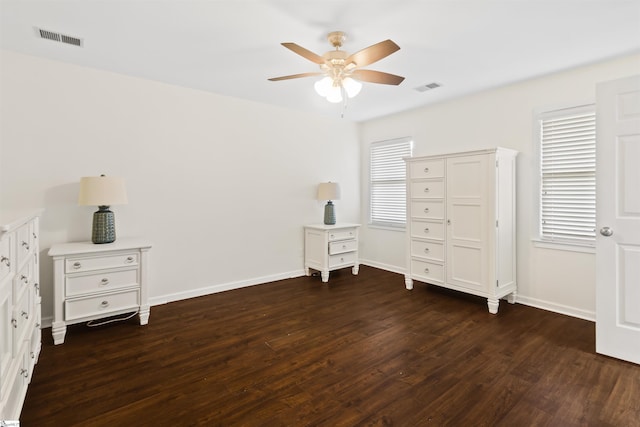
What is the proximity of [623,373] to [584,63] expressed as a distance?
8.67 ft

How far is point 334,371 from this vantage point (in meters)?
2.12

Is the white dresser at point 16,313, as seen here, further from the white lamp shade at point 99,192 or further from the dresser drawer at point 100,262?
the white lamp shade at point 99,192

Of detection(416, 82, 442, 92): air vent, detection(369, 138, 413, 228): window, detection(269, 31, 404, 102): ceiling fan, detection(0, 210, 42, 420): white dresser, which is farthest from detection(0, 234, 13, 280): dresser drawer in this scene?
detection(369, 138, 413, 228): window

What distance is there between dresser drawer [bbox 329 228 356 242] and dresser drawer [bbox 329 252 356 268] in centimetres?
24

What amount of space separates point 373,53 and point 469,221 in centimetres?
209

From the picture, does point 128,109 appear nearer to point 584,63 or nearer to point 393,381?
point 393,381

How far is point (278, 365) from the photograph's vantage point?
2197mm

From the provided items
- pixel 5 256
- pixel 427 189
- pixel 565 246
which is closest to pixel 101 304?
pixel 5 256

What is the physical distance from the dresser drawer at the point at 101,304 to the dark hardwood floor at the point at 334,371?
0.20 metres

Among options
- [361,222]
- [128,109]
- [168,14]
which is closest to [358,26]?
[168,14]

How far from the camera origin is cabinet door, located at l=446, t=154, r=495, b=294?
320 centimetres

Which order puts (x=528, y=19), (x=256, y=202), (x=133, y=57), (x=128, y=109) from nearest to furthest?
(x=528, y=19), (x=133, y=57), (x=128, y=109), (x=256, y=202)

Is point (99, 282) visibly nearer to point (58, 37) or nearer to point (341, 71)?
point (58, 37)

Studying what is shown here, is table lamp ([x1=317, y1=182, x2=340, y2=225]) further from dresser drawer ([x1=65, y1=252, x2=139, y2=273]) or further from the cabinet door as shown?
dresser drawer ([x1=65, y1=252, x2=139, y2=273])
